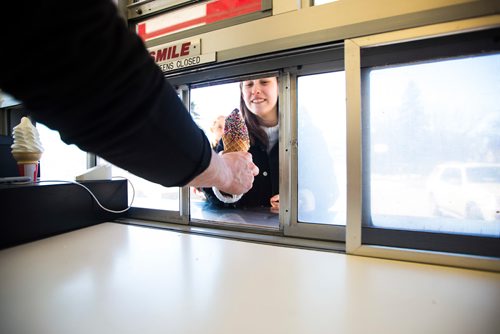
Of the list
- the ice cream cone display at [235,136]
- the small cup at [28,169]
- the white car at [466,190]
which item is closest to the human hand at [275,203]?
the ice cream cone display at [235,136]

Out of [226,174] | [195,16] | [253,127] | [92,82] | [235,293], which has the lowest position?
[235,293]

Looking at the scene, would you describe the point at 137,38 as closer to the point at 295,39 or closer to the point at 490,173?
the point at 295,39

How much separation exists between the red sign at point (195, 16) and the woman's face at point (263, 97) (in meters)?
0.30

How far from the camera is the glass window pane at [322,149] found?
1.01 meters

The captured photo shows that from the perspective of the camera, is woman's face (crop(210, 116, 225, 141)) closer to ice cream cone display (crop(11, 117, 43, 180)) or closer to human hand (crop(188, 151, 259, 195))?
human hand (crop(188, 151, 259, 195))

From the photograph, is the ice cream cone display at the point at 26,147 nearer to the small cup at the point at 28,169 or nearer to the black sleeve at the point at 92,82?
the small cup at the point at 28,169

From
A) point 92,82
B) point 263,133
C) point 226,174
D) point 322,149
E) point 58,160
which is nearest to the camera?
point 92,82

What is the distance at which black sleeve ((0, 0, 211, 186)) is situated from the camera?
0.23m

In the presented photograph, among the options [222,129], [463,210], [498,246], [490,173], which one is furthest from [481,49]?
[222,129]

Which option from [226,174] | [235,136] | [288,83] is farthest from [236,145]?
[226,174]

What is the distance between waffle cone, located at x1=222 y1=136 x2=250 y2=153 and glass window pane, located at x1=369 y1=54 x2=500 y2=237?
1.80 feet

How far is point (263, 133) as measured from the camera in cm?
114

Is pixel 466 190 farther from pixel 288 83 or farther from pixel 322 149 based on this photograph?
pixel 288 83

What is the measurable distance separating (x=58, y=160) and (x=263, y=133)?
1688 mm
